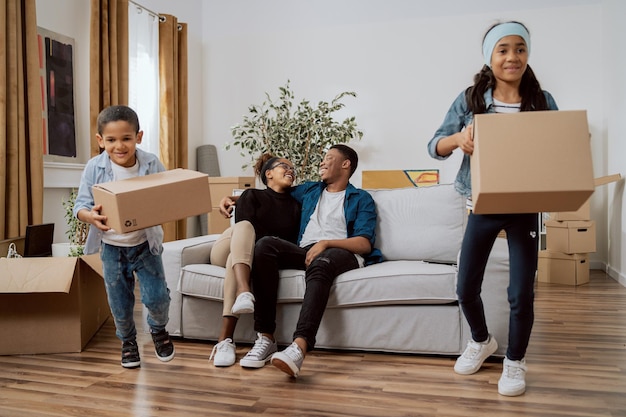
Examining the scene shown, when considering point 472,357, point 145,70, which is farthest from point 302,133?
point 472,357

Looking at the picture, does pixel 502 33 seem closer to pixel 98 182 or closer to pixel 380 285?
pixel 380 285

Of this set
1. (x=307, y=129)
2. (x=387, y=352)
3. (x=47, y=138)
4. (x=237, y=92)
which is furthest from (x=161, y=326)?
(x=237, y=92)

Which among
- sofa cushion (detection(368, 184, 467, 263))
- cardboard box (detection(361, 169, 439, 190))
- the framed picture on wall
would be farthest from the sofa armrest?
cardboard box (detection(361, 169, 439, 190))

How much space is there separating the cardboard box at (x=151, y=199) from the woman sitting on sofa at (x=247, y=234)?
379 millimetres

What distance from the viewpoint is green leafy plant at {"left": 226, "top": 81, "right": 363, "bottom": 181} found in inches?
194

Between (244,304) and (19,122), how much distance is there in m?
2.01

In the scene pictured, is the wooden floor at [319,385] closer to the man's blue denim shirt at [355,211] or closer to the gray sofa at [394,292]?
the gray sofa at [394,292]

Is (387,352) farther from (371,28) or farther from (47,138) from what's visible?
(371,28)

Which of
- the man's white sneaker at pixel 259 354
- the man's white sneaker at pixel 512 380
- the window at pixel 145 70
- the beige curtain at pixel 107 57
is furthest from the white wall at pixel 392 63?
the man's white sneaker at pixel 512 380

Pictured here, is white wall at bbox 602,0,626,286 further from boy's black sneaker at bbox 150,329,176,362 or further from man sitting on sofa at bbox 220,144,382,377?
boy's black sneaker at bbox 150,329,176,362

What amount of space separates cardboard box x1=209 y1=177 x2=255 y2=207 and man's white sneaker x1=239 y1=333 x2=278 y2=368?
2667 millimetres

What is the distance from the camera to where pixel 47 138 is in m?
3.76

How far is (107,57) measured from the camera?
Result: 13.6 feet

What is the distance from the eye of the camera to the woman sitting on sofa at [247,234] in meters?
2.27
